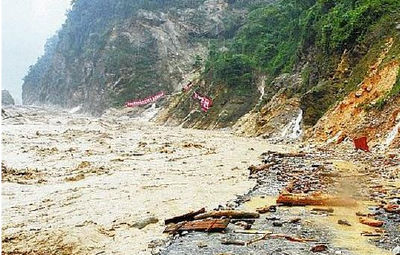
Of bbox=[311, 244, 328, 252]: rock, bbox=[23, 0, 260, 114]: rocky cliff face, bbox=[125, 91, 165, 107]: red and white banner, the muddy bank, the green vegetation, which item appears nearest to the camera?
bbox=[311, 244, 328, 252]: rock

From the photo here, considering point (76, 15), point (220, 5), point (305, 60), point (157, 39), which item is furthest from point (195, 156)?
point (76, 15)

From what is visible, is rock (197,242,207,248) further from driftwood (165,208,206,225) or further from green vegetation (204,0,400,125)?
green vegetation (204,0,400,125)

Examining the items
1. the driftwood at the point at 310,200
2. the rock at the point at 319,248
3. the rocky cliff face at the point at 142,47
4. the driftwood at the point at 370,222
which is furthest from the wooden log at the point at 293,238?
the rocky cliff face at the point at 142,47

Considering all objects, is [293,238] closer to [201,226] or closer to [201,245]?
[201,245]

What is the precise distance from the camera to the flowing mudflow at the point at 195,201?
23.5 feet

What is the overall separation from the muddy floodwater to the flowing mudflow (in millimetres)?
26

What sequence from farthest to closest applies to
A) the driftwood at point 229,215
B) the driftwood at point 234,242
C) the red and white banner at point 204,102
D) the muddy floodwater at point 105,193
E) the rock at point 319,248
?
1. the red and white banner at point 204,102
2. the driftwood at point 229,215
3. the muddy floodwater at point 105,193
4. the driftwood at point 234,242
5. the rock at point 319,248

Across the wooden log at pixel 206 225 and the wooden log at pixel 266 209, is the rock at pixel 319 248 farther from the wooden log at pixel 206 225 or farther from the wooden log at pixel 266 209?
the wooden log at pixel 266 209

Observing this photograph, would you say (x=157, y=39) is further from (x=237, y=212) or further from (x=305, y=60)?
(x=237, y=212)

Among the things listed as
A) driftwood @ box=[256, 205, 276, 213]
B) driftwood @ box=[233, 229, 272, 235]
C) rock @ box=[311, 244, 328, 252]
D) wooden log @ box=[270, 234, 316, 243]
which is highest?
rock @ box=[311, 244, 328, 252]

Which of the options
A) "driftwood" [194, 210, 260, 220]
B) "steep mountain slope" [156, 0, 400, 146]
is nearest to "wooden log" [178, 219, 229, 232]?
"driftwood" [194, 210, 260, 220]

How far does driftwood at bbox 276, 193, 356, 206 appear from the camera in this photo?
955cm

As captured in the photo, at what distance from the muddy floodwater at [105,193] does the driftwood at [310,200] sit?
144cm

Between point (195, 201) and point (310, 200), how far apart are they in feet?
8.16
